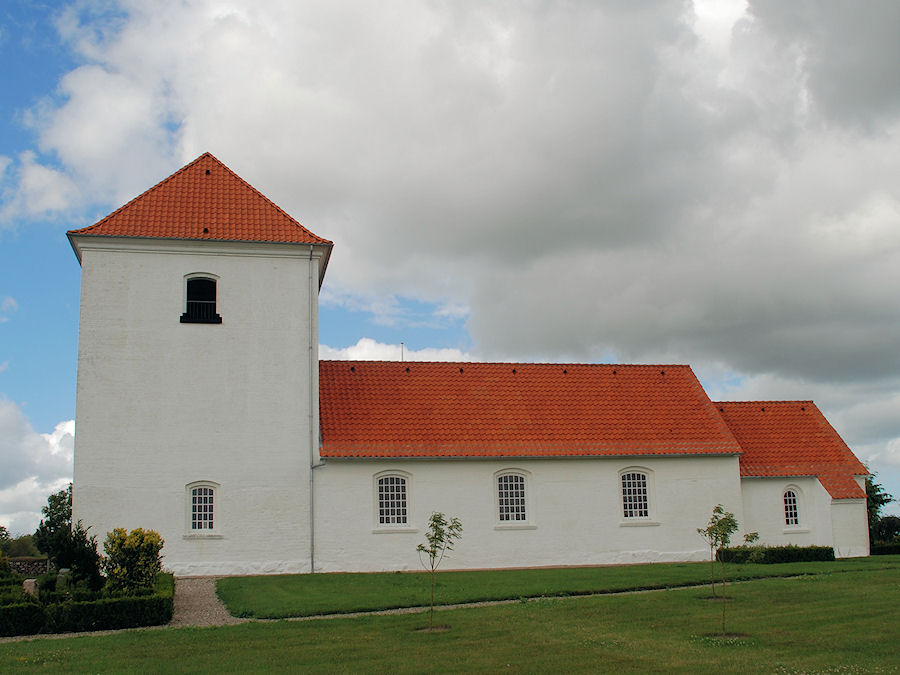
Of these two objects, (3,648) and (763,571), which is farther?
(763,571)

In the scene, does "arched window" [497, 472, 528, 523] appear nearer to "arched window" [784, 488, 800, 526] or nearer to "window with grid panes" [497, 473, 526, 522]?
"window with grid panes" [497, 473, 526, 522]

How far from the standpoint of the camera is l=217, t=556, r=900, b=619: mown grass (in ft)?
56.2

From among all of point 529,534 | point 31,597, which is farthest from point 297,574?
point 31,597

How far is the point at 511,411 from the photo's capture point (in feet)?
91.7

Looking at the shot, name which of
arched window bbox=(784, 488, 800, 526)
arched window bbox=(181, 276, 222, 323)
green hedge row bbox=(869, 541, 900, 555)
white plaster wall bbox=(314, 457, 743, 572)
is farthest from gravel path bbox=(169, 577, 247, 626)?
green hedge row bbox=(869, 541, 900, 555)

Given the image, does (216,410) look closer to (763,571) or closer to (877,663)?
(763,571)

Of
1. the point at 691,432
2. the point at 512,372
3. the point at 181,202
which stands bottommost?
the point at 691,432

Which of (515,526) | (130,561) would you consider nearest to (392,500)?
(515,526)

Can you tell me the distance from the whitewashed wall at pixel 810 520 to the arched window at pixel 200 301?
18.8 m

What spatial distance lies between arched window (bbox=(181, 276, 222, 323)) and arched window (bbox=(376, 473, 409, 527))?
706cm

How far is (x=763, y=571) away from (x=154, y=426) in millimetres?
17590

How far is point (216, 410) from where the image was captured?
961 inches

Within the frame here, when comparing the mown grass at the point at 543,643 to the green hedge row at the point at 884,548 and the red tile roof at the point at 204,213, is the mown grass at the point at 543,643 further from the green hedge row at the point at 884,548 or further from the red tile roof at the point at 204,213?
the green hedge row at the point at 884,548

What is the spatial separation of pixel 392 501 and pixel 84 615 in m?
11.1
